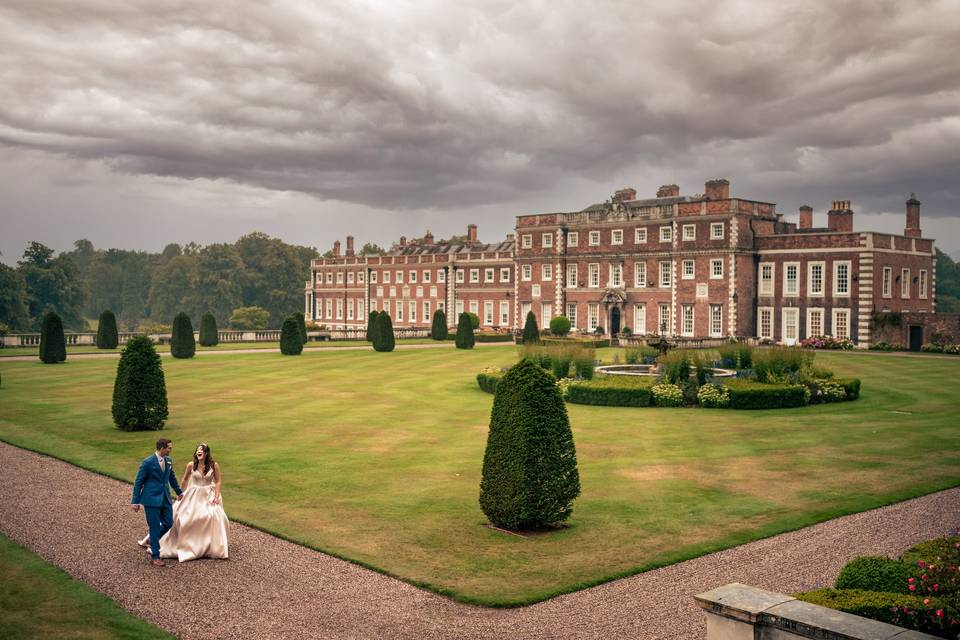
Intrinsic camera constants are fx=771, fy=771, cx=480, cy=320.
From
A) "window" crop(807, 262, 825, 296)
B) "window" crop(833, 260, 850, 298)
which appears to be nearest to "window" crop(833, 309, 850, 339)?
"window" crop(833, 260, 850, 298)

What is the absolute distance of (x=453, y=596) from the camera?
909 cm

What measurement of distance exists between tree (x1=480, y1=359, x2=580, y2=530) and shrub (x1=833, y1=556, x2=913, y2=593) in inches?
190

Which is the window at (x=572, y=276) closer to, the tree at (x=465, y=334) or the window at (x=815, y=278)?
the tree at (x=465, y=334)

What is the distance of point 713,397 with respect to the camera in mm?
24391

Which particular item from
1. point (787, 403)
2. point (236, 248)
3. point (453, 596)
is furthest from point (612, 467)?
point (236, 248)

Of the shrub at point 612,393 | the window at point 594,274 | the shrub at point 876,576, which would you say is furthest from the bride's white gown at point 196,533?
the window at point 594,274

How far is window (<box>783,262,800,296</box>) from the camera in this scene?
2039 inches

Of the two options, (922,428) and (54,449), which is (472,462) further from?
(922,428)

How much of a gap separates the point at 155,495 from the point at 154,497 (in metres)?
0.03

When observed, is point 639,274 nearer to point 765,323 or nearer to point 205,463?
point 765,323

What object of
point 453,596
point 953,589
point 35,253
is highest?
point 35,253

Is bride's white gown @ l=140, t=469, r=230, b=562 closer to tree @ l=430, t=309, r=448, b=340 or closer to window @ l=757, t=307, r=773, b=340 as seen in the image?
window @ l=757, t=307, r=773, b=340

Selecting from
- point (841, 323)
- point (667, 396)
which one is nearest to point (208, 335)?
point (667, 396)

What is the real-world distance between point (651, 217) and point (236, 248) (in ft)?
258
